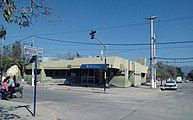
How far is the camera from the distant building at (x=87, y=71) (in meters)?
51.1

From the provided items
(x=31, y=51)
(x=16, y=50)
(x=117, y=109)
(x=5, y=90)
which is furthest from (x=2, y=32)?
(x=16, y=50)

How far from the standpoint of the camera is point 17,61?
62875mm

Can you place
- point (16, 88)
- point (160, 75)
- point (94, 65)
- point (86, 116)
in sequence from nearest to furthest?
point (86, 116), point (16, 88), point (94, 65), point (160, 75)

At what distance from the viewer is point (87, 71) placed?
54.8 metres

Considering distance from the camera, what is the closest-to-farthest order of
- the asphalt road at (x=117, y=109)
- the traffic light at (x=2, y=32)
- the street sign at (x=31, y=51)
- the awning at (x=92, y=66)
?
the traffic light at (x=2, y=32) → the street sign at (x=31, y=51) → the asphalt road at (x=117, y=109) → the awning at (x=92, y=66)

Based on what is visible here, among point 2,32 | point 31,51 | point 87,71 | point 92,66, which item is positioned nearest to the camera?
point 2,32

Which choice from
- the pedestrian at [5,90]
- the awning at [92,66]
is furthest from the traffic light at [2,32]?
the awning at [92,66]

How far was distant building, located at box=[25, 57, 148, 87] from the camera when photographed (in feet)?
168

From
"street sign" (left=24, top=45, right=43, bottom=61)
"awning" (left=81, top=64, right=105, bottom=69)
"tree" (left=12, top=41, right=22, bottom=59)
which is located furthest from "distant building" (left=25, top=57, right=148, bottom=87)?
"street sign" (left=24, top=45, right=43, bottom=61)

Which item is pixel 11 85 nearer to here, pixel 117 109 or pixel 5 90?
pixel 5 90

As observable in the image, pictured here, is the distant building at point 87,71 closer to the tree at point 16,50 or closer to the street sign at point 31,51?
the tree at point 16,50

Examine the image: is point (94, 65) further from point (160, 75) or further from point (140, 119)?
point (160, 75)

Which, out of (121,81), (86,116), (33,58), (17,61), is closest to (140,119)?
(86,116)

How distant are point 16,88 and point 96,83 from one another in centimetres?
2929
